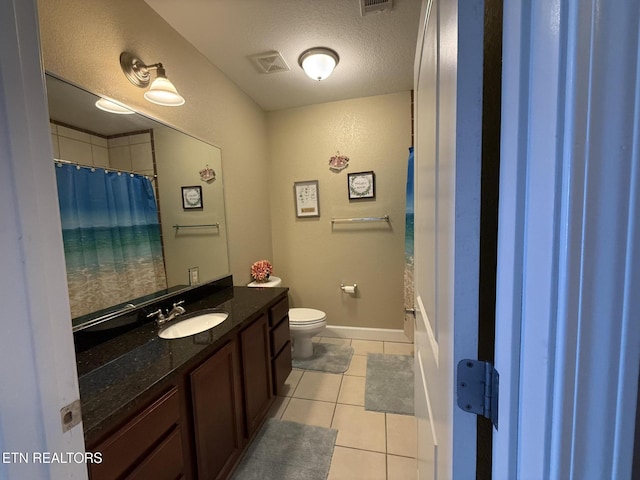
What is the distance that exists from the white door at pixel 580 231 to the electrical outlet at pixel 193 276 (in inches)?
74.0

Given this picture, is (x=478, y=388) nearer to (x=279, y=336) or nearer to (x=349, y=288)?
(x=279, y=336)

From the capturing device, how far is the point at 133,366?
982mm

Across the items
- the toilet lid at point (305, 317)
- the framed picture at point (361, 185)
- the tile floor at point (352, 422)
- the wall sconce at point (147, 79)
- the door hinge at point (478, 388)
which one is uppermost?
the wall sconce at point (147, 79)

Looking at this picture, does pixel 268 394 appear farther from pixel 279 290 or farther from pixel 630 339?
pixel 630 339

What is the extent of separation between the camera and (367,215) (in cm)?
275

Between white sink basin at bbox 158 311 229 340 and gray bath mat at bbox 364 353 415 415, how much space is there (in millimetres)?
1246

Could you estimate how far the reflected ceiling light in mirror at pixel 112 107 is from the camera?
1257 millimetres

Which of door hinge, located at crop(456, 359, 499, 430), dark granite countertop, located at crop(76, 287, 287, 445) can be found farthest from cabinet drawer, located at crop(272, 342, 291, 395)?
door hinge, located at crop(456, 359, 499, 430)

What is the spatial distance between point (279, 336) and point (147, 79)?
1.85m

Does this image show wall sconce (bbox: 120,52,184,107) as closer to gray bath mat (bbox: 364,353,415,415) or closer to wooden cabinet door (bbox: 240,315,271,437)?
wooden cabinet door (bbox: 240,315,271,437)

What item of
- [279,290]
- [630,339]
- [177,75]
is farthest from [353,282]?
[630,339]

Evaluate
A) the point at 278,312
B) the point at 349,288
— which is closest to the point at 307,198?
the point at 349,288

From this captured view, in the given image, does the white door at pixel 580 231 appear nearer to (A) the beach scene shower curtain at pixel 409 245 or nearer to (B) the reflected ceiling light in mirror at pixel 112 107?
(B) the reflected ceiling light in mirror at pixel 112 107

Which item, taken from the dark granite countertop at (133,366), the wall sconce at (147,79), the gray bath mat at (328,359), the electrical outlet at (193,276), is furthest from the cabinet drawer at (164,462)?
the wall sconce at (147,79)
